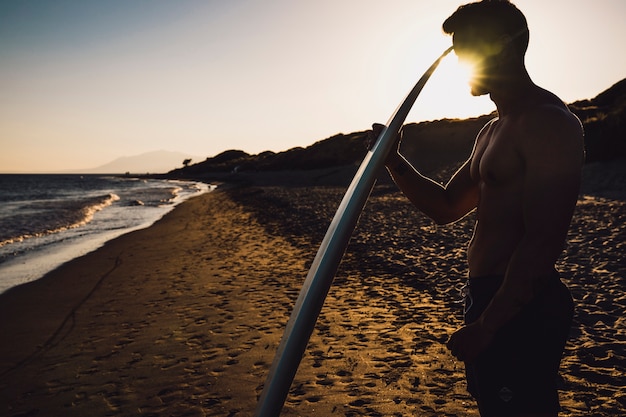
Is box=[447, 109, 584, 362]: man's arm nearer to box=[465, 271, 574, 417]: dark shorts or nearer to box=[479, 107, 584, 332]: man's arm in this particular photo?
box=[479, 107, 584, 332]: man's arm

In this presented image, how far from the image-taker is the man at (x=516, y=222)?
1.43 m

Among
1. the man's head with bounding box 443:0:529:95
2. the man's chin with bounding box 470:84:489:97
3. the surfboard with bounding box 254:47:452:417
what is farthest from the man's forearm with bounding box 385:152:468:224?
the surfboard with bounding box 254:47:452:417

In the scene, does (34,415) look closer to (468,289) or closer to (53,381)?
(53,381)

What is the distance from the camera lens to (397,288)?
748 centimetres

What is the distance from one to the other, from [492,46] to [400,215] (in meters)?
14.2

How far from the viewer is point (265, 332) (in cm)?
574

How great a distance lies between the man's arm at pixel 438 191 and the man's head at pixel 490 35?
57 centimetres

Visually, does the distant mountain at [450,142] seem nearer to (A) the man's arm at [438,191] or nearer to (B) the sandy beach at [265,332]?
(B) the sandy beach at [265,332]

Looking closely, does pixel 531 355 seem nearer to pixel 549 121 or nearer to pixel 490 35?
pixel 549 121

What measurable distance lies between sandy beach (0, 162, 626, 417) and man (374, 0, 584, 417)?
1.81 meters

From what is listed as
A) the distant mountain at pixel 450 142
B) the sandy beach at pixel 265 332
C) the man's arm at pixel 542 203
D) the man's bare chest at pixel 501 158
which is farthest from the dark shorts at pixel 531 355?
the distant mountain at pixel 450 142

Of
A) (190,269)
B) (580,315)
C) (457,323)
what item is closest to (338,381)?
(457,323)

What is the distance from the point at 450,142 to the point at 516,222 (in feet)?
151

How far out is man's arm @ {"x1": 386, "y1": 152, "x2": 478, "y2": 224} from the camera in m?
2.13
